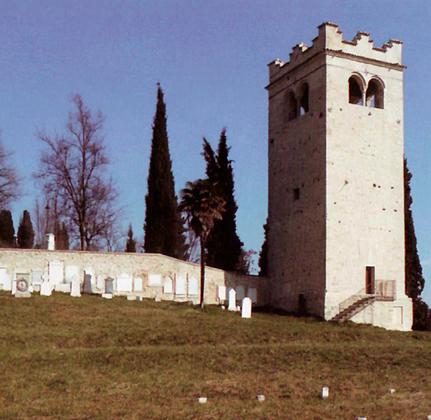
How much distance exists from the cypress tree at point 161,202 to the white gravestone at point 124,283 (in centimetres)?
563

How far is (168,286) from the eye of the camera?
3725 centimetres

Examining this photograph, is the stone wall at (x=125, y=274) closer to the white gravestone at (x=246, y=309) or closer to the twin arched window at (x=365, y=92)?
the white gravestone at (x=246, y=309)

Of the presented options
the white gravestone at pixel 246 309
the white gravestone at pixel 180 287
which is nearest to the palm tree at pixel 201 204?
the white gravestone at pixel 246 309

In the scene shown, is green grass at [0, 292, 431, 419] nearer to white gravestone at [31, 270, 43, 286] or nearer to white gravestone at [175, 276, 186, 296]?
white gravestone at [31, 270, 43, 286]

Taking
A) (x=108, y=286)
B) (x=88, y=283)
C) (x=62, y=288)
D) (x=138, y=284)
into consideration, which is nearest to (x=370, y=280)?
(x=138, y=284)

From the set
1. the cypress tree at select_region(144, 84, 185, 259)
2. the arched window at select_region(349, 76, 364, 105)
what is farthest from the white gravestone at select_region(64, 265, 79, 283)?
the arched window at select_region(349, 76, 364, 105)

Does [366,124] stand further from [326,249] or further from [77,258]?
[77,258]

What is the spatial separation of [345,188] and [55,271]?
15490 mm

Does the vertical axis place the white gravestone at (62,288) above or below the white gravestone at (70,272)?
below

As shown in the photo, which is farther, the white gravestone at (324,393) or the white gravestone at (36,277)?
the white gravestone at (36,277)

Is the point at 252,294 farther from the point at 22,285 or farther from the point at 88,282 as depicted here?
the point at 22,285

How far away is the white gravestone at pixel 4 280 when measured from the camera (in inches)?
1358

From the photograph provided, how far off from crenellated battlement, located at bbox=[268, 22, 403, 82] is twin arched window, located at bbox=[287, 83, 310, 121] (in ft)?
4.64

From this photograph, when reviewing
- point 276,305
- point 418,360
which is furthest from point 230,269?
point 418,360
